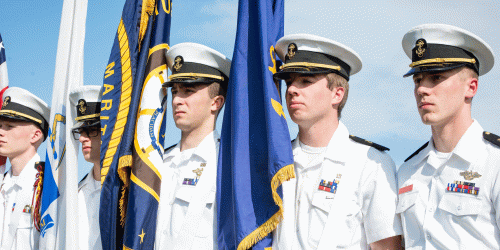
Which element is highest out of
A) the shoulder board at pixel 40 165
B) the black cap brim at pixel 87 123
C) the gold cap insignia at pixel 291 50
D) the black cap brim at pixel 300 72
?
the gold cap insignia at pixel 291 50

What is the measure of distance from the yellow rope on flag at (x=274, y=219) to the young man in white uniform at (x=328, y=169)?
0.08 m

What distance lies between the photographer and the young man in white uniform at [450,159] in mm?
3930

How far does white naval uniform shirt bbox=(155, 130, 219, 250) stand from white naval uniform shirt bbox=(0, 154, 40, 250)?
2.20 m

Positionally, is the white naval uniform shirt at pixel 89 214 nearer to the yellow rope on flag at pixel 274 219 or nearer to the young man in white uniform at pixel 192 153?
the young man in white uniform at pixel 192 153

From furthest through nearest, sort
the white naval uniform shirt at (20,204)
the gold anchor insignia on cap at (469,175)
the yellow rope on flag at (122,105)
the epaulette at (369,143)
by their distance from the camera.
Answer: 1. the white naval uniform shirt at (20,204)
2. the yellow rope on flag at (122,105)
3. the epaulette at (369,143)
4. the gold anchor insignia on cap at (469,175)

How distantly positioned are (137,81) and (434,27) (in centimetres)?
319

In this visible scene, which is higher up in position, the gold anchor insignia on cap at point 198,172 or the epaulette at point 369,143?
the epaulette at point 369,143

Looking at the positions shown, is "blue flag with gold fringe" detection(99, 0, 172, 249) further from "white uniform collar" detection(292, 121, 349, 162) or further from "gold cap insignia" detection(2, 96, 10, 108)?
"gold cap insignia" detection(2, 96, 10, 108)

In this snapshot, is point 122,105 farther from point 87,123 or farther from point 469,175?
point 469,175

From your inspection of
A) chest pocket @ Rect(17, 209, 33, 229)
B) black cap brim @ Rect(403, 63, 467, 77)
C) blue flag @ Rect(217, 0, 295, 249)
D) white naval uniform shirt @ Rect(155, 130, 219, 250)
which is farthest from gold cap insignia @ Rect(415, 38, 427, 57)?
chest pocket @ Rect(17, 209, 33, 229)

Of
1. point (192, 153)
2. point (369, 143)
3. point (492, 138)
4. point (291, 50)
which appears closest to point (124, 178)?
point (192, 153)

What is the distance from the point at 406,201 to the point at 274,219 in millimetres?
1157

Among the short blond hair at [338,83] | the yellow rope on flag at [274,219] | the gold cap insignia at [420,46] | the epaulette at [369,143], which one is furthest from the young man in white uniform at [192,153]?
the gold cap insignia at [420,46]

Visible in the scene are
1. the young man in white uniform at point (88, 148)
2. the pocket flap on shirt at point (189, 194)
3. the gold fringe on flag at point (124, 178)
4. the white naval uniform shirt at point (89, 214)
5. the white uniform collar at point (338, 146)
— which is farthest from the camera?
the young man in white uniform at point (88, 148)
